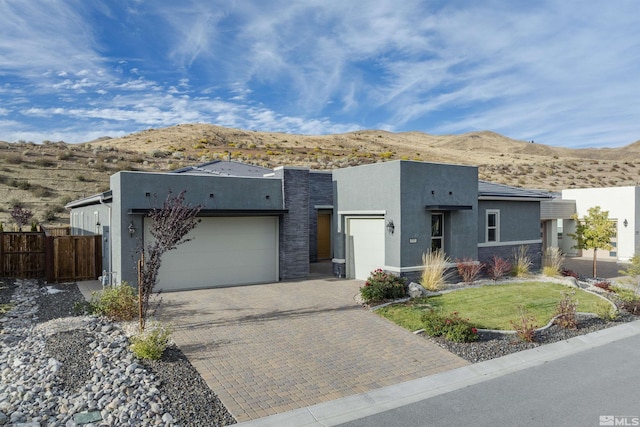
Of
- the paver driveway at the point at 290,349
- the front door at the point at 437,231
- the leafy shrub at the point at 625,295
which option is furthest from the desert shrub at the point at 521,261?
the paver driveway at the point at 290,349

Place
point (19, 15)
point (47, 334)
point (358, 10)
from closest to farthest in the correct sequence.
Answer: point (47, 334)
point (19, 15)
point (358, 10)

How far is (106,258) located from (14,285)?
3022mm

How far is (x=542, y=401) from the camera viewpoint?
645 cm

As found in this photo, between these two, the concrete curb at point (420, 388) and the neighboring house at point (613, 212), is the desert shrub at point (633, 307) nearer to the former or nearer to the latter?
the concrete curb at point (420, 388)

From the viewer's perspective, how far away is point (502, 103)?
33.1m

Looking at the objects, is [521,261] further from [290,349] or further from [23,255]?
[23,255]

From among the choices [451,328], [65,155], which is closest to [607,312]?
[451,328]

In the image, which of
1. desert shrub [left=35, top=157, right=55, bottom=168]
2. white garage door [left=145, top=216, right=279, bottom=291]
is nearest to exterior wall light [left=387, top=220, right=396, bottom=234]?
white garage door [left=145, top=216, right=279, bottom=291]

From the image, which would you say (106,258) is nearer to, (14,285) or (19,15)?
(14,285)

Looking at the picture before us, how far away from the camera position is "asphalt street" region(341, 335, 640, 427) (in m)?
5.84

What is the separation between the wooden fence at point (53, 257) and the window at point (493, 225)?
50.0ft

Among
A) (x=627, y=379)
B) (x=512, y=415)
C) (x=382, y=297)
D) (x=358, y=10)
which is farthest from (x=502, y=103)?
(x=512, y=415)

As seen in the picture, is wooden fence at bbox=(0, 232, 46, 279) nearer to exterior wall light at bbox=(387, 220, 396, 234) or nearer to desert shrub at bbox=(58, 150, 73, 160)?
exterior wall light at bbox=(387, 220, 396, 234)

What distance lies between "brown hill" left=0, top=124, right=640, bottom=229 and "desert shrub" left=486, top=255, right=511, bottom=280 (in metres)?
25.1
